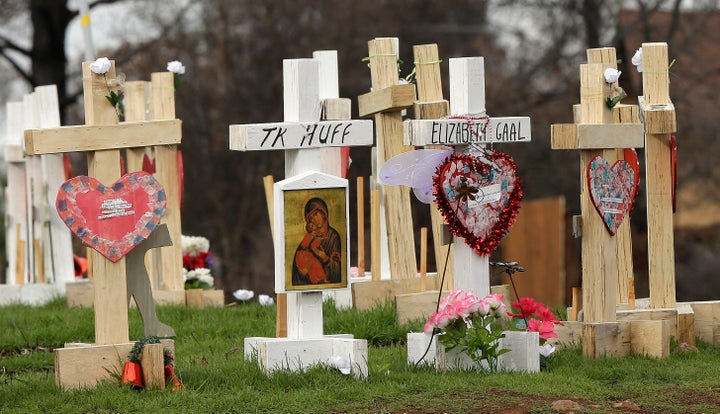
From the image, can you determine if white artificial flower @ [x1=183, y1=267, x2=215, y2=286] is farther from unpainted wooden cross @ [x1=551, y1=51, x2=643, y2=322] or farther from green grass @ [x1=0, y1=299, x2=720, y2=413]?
unpainted wooden cross @ [x1=551, y1=51, x2=643, y2=322]

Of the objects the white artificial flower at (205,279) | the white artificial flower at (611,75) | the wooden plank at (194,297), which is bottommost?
the wooden plank at (194,297)

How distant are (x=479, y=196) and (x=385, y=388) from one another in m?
1.54

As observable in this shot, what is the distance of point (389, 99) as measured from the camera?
37.2 ft

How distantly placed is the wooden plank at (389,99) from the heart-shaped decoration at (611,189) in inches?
84.0

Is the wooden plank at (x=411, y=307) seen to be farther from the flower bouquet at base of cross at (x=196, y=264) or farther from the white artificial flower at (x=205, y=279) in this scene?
the white artificial flower at (x=205, y=279)

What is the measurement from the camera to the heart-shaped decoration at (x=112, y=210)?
27.4ft

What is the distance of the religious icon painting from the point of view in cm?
863

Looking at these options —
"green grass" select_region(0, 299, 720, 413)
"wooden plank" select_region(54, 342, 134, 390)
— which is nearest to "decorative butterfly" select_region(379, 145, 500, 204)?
"green grass" select_region(0, 299, 720, 413)

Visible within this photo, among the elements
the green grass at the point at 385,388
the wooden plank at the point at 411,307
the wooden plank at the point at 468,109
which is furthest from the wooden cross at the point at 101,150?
the wooden plank at the point at 411,307

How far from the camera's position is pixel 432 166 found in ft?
29.7

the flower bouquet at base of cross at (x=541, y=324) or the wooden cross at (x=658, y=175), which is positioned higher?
the wooden cross at (x=658, y=175)

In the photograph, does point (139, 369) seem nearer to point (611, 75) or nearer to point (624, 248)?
point (611, 75)

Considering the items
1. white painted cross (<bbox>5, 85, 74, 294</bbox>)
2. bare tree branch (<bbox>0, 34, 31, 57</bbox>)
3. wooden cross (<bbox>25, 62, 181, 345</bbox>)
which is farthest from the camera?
bare tree branch (<bbox>0, 34, 31, 57</bbox>)

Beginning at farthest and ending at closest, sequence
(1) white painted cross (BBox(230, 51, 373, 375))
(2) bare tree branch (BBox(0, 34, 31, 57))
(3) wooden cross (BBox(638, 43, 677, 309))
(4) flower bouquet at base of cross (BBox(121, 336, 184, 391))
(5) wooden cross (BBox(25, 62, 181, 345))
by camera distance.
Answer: (2) bare tree branch (BBox(0, 34, 31, 57))
(3) wooden cross (BBox(638, 43, 677, 309))
(1) white painted cross (BBox(230, 51, 373, 375))
(5) wooden cross (BBox(25, 62, 181, 345))
(4) flower bouquet at base of cross (BBox(121, 336, 184, 391))
